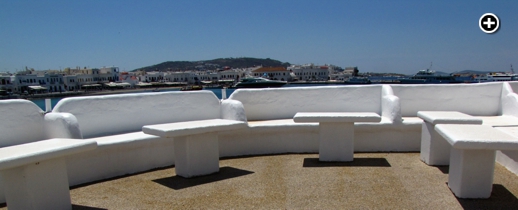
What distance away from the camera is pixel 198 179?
417cm

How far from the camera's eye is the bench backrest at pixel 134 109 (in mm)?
4570

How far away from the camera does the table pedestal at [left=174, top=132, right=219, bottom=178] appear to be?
419 cm

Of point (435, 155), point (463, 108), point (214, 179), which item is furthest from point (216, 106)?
point (463, 108)

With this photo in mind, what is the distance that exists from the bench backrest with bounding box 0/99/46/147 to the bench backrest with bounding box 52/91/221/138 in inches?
9.8

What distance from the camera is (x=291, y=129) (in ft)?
17.4

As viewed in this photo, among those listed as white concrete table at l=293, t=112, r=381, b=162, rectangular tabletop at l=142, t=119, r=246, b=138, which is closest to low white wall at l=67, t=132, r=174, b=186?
rectangular tabletop at l=142, t=119, r=246, b=138

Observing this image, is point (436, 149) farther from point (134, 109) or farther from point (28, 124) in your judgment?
point (28, 124)

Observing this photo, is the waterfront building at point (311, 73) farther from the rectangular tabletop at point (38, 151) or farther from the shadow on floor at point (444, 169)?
the rectangular tabletop at point (38, 151)

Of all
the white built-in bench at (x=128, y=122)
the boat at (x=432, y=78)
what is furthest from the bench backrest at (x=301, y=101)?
the boat at (x=432, y=78)

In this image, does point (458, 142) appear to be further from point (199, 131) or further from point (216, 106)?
point (216, 106)

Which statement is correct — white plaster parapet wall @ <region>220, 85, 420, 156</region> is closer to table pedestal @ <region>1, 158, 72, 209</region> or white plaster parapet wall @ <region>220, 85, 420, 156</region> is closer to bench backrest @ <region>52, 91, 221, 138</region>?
bench backrest @ <region>52, 91, 221, 138</region>

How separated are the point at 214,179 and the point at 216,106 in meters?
1.61

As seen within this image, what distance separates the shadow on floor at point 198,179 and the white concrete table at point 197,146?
0.29 feet

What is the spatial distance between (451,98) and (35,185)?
5901mm
